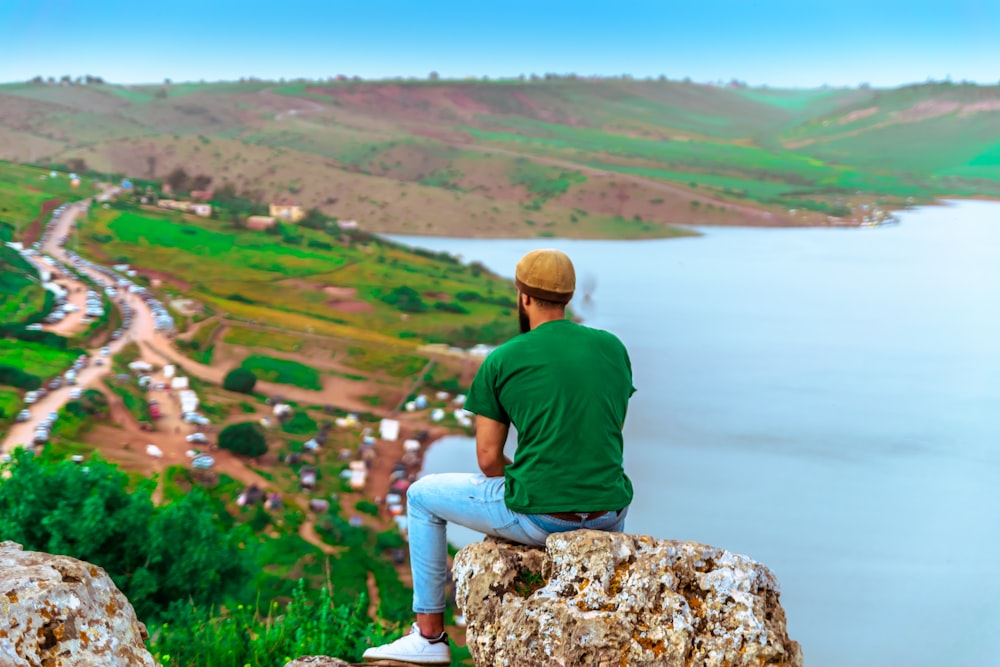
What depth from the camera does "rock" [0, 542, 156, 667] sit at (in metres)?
2.43

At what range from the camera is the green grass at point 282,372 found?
58.2ft

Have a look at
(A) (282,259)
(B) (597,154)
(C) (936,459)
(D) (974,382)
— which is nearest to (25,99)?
(A) (282,259)

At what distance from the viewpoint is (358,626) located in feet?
17.6

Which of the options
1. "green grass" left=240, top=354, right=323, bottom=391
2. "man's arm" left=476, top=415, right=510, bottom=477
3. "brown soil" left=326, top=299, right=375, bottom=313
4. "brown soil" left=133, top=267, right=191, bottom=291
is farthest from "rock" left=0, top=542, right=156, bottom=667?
Result: "brown soil" left=326, top=299, right=375, bottom=313

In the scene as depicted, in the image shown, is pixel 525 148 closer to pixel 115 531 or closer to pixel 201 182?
pixel 201 182

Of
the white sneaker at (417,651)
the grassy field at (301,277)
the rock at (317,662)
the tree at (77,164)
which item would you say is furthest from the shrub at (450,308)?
the rock at (317,662)

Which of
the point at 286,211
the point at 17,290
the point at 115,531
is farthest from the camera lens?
the point at 286,211

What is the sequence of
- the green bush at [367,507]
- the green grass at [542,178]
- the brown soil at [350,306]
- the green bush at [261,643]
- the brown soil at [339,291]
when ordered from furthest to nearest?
the green grass at [542,178] → the brown soil at [339,291] → the brown soil at [350,306] → the green bush at [367,507] → the green bush at [261,643]

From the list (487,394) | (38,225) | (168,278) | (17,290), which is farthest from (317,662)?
(168,278)

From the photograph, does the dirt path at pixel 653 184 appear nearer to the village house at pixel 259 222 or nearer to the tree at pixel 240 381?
the village house at pixel 259 222

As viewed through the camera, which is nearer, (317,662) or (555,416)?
(555,416)

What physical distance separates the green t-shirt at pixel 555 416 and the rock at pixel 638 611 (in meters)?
0.16

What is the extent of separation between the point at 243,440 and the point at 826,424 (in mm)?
13876

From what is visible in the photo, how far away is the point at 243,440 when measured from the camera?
1569 cm
